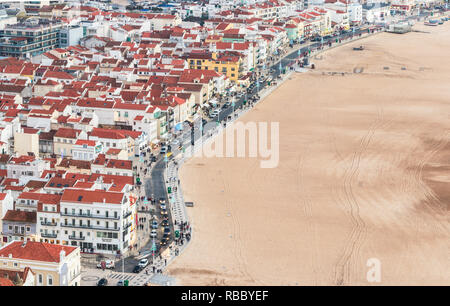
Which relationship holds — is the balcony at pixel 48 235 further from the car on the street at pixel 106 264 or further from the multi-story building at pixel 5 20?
the multi-story building at pixel 5 20

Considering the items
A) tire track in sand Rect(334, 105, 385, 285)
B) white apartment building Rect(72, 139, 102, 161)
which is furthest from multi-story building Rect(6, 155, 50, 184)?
tire track in sand Rect(334, 105, 385, 285)

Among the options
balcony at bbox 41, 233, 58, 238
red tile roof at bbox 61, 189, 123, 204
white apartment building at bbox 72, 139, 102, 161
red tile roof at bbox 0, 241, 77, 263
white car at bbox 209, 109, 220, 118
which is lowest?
balcony at bbox 41, 233, 58, 238

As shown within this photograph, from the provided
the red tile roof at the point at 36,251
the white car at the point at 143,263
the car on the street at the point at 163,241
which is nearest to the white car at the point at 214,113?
the car on the street at the point at 163,241

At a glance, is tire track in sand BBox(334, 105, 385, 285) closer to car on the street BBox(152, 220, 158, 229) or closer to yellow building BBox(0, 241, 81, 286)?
car on the street BBox(152, 220, 158, 229)

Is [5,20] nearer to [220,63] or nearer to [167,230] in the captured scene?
[220,63]

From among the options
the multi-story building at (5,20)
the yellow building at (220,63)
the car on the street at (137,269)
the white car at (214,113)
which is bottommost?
the car on the street at (137,269)

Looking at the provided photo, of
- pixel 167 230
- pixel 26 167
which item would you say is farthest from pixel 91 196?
pixel 26 167
